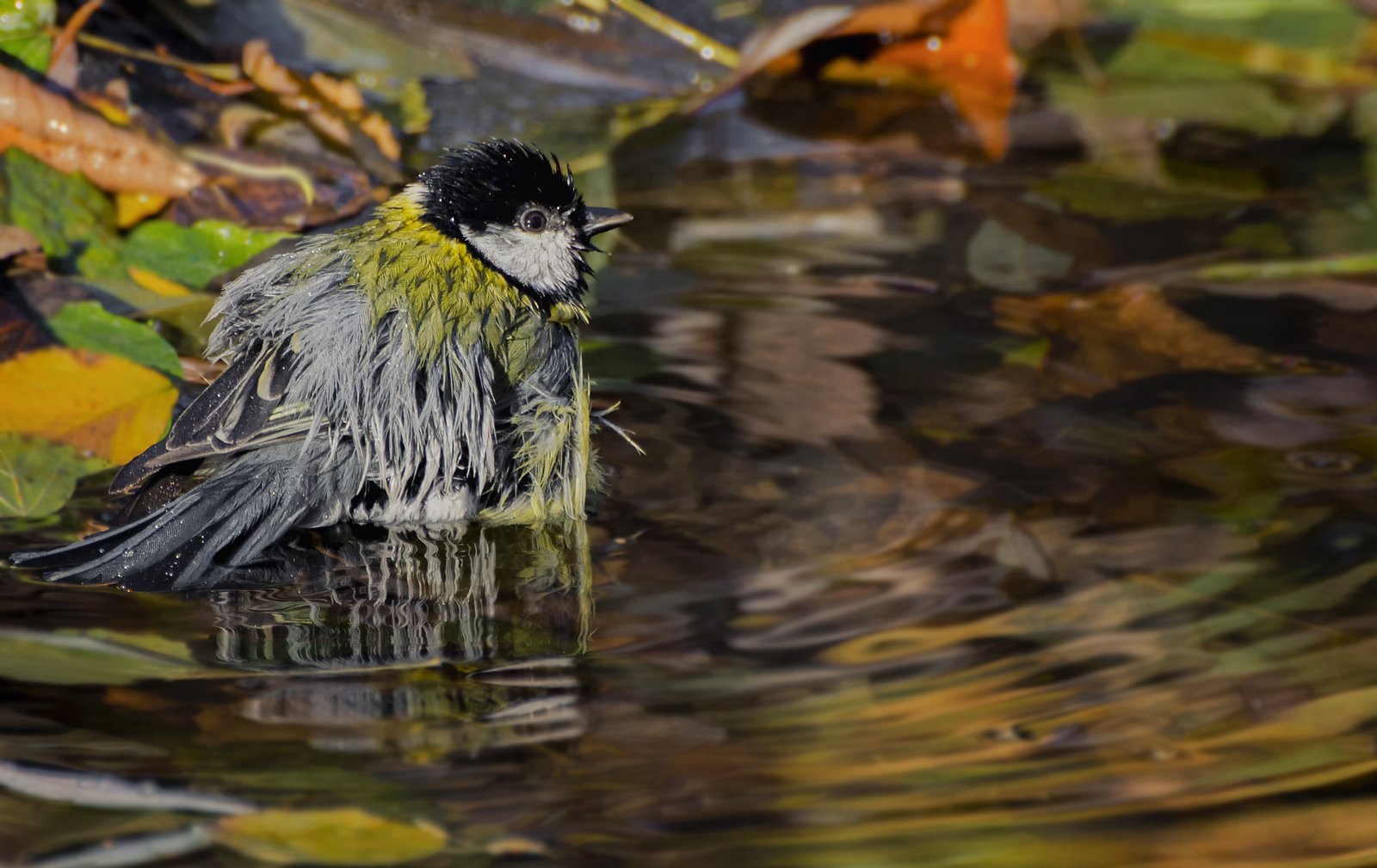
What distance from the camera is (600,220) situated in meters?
2.98

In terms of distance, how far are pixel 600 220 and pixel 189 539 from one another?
3.35ft

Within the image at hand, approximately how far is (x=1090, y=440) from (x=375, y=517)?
132 centimetres

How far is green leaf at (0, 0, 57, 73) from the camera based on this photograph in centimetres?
352

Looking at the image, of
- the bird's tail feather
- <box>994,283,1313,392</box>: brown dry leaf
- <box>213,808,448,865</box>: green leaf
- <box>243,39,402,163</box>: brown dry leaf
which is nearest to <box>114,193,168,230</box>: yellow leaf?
<box>243,39,402,163</box>: brown dry leaf

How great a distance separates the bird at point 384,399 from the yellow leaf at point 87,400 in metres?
0.18

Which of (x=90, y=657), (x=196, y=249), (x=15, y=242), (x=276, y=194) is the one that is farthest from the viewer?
(x=276, y=194)

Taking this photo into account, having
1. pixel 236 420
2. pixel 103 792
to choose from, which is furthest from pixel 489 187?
pixel 103 792

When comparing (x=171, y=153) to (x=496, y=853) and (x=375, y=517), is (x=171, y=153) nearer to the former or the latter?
(x=375, y=517)

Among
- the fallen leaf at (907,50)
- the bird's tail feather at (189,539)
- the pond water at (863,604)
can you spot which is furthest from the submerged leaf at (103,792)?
the fallen leaf at (907,50)

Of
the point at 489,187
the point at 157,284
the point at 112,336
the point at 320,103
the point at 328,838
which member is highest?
the point at 320,103

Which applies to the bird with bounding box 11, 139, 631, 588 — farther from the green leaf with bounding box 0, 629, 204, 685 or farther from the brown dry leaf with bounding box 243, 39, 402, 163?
the brown dry leaf with bounding box 243, 39, 402, 163

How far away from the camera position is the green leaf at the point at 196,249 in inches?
133

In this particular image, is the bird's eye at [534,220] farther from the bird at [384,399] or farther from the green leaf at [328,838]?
the green leaf at [328,838]

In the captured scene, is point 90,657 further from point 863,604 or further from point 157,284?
point 157,284
